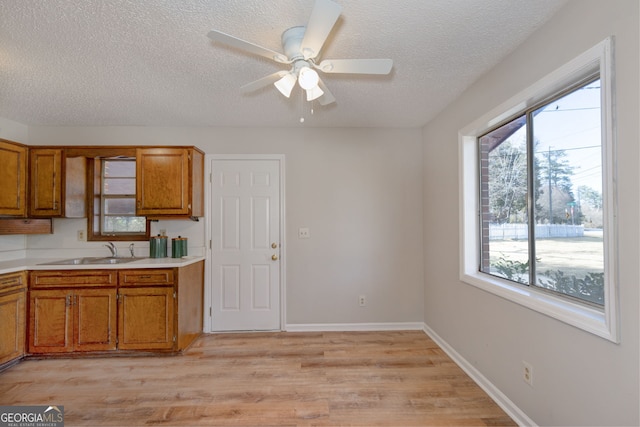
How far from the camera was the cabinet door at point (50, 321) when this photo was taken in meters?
2.83

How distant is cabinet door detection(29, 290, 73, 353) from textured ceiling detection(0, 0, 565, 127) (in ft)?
6.10

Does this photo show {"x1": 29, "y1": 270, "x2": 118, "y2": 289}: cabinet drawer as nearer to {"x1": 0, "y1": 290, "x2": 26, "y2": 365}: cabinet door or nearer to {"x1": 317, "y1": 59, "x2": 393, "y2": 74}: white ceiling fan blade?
{"x1": 0, "y1": 290, "x2": 26, "y2": 365}: cabinet door

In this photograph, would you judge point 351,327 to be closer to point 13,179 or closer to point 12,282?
point 12,282

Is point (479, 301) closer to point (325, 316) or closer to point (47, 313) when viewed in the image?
point (325, 316)

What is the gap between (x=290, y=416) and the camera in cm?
202

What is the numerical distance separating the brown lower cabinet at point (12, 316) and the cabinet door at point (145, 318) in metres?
0.86

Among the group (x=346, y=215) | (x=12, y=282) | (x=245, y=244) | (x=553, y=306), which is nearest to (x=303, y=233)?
(x=346, y=215)

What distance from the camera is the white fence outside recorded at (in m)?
1.70

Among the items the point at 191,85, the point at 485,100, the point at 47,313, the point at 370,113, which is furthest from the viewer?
the point at 370,113

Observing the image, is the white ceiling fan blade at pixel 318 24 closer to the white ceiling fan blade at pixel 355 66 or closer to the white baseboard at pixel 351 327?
the white ceiling fan blade at pixel 355 66

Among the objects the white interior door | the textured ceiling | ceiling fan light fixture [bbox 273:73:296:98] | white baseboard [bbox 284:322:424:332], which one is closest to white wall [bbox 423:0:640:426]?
the textured ceiling

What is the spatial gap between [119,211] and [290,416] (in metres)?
2.97

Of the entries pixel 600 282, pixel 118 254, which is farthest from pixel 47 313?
pixel 600 282

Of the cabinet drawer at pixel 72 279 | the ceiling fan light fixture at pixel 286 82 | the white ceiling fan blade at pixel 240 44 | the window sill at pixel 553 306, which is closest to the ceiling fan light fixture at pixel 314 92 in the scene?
the ceiling fan light fixture at pixel 286 82
